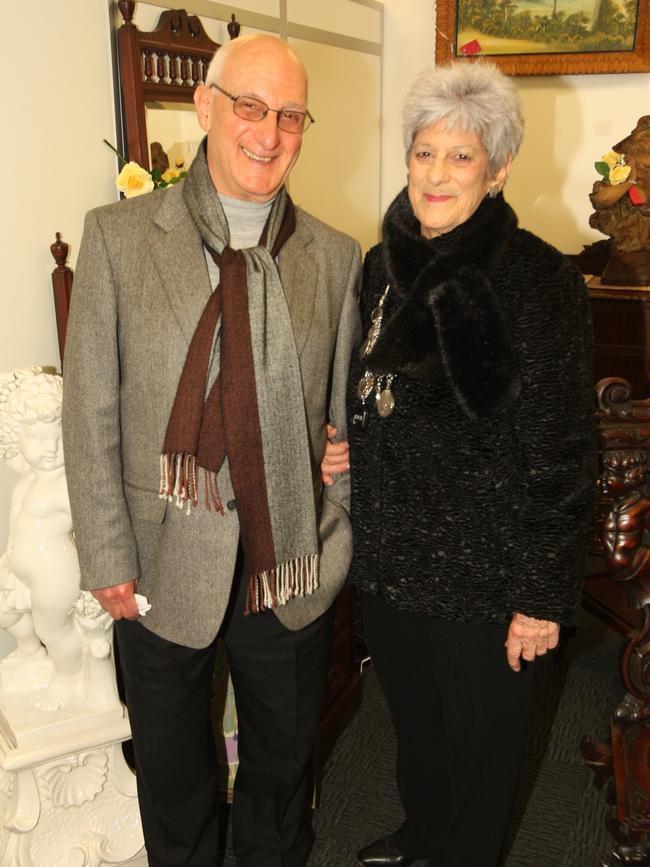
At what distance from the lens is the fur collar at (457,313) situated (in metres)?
1.43

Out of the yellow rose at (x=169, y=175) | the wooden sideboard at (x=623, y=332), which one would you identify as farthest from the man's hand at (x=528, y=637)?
the wooden sideboard at (x=623, y=332)

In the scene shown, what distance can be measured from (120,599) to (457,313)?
763 mm

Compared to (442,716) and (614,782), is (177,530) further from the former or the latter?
(614,782)

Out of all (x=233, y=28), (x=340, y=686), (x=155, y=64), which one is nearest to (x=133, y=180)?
(x=155, y=64)

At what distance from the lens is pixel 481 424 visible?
1.47 m

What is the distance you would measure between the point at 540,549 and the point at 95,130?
142 cm

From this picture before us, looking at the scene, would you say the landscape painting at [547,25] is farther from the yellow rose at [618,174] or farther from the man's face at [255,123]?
the man's face at [255,123]

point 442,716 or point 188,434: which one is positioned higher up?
point 188,434

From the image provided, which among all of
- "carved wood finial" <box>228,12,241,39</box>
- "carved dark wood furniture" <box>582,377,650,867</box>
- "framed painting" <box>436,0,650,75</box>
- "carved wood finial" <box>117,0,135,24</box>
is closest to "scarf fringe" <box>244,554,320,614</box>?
"carved dark wood furniture" <box>582,377,650,867</box>

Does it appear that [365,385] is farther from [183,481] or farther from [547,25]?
[547,25]

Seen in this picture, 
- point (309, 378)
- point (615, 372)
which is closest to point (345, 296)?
point (309, 378)

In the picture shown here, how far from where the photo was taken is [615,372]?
116 inches

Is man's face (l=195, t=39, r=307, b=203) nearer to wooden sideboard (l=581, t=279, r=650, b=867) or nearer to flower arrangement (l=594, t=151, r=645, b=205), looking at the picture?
wooden sideboard (l=581, t=279, r=650, b=867)

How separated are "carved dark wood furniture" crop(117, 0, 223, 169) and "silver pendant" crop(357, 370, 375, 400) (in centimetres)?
94
